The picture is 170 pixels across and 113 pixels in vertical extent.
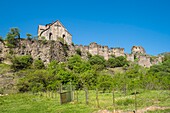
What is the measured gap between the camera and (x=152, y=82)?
1619 inches

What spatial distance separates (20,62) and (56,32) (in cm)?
2436

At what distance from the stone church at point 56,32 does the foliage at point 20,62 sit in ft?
61.1

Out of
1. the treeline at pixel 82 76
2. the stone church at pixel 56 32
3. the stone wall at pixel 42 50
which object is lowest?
the treeline at pixel 82 76

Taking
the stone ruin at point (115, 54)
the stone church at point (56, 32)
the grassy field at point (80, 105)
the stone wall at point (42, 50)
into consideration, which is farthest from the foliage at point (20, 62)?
the grassy field at point (80, 105)

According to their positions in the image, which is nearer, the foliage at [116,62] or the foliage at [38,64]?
the foliage at [38,64]

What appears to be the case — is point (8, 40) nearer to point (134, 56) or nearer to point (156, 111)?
point (134, 56)

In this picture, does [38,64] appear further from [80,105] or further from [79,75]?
[80,105]

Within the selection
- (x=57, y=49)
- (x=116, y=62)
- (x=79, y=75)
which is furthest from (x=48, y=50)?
(x=116, y=62)

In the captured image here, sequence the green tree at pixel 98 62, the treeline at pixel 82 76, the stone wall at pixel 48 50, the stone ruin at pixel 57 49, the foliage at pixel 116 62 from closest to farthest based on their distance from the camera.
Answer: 1. the treeline at pixel 82 76
2. the stone wall at pixel 48 50
3. the stone ruin at pixel 57 49
4. the green tree at pixel 98 62
5. the foliage at pixel 116 62

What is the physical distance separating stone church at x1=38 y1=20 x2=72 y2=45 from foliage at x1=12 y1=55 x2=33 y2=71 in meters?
18.6

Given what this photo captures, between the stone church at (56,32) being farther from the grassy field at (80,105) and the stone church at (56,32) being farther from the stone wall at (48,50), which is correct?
the grassy field at (80,105)

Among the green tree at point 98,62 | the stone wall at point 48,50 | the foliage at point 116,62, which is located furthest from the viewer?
the foliage at point 116,62

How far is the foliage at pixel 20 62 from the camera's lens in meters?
57.0

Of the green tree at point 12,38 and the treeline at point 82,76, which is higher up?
the green tree at point 12,38
